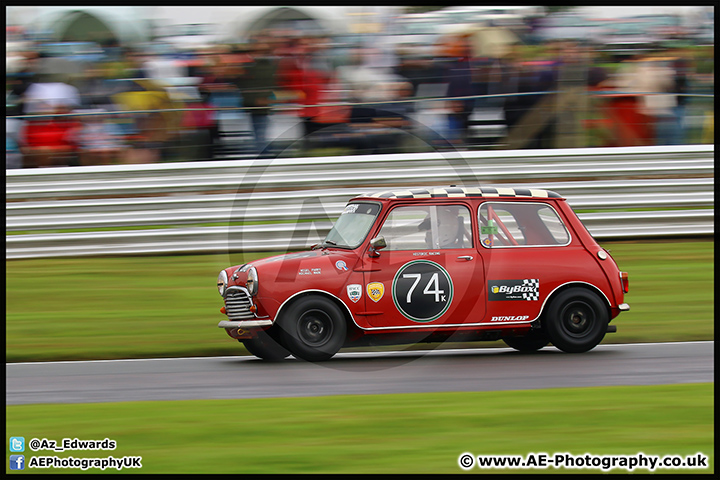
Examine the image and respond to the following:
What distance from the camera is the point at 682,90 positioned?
10.7 meters

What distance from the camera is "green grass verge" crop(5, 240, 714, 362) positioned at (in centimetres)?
782

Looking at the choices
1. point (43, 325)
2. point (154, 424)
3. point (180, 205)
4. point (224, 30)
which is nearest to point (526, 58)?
point (224, 30)

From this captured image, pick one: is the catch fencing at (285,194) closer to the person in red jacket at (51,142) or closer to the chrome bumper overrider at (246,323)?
the person in red jacket at (51,142)

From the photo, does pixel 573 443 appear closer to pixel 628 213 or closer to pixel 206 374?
pixel 206 374

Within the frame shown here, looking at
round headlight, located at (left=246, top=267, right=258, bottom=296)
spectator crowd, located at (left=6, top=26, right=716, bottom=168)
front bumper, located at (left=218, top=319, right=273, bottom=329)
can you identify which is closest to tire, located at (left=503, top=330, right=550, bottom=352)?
front bumper, located at (left=218, top=319, right=273, bottom=329)

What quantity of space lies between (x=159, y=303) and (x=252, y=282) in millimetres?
2462

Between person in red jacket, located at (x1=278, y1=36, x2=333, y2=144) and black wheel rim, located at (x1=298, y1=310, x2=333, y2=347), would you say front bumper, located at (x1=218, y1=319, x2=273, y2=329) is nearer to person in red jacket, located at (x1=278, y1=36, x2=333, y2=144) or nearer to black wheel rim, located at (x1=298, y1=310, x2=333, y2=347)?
black wheel rim, located at (x1=298, y1=310, x2=333, y2=347)

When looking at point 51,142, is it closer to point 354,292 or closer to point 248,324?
point 248,324

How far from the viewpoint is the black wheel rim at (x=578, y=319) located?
7.19 metres

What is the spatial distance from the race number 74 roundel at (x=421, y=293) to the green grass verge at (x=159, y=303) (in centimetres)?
128

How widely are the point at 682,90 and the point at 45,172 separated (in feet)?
25.9

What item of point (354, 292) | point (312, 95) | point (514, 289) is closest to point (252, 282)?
point (354, 292)

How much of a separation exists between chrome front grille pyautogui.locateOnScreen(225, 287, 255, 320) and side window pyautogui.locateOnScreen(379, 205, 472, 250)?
1.23 metres

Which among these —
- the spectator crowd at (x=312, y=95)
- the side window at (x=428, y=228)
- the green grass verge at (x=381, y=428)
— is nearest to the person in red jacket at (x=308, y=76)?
the spectator crowd at (x=312, y=95)
